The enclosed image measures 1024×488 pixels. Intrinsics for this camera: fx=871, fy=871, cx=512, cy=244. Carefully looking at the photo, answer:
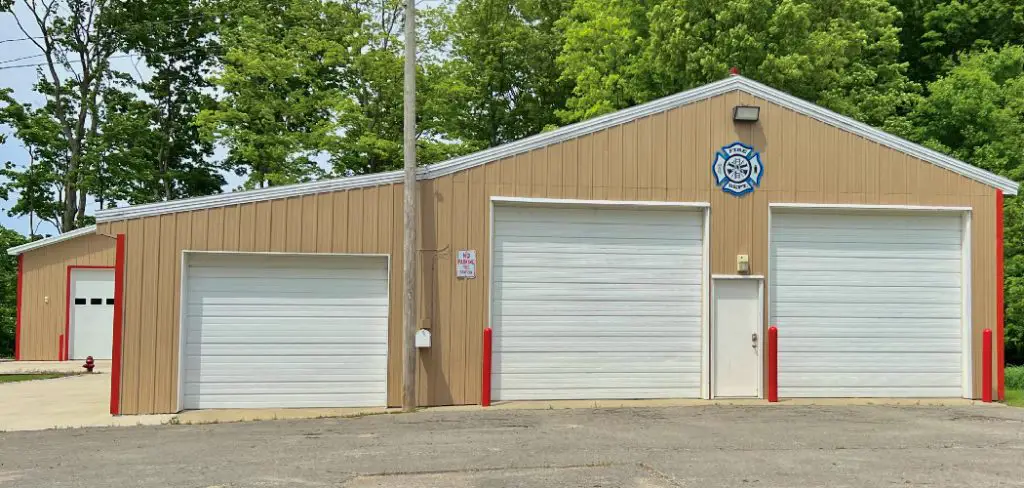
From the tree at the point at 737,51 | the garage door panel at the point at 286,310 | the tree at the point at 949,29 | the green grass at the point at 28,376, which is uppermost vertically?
the tree at the point at 949,29

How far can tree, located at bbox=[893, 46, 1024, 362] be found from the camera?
2145cm

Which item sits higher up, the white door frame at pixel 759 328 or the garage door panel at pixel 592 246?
the garage door panel at pixel 592 246

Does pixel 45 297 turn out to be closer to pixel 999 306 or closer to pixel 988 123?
pixel 999 306

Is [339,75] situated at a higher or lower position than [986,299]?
higher

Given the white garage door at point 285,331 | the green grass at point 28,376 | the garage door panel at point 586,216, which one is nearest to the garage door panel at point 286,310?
the white garage door at point 285,331

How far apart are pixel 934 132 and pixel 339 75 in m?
19.9

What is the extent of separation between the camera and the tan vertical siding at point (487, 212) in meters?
12.0

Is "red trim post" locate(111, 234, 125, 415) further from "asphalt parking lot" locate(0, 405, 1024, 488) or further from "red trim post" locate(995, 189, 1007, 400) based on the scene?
"red trim post" locate(995, 189, 1007, 400)

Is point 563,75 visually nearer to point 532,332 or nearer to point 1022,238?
point 1022,238

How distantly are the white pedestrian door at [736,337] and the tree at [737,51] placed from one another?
1112 cm

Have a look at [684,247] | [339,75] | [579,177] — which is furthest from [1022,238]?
[339,75]

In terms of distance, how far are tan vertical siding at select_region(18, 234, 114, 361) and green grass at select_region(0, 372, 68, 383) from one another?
14.3ft

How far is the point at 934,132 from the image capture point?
A: 88.0 feet

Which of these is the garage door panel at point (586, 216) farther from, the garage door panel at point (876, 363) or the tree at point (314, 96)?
the tree at point (314, 96)
